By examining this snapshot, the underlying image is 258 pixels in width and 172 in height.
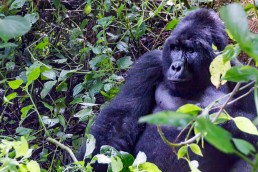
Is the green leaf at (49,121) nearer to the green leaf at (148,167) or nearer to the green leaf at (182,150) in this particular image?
the green leaf at (148,167)

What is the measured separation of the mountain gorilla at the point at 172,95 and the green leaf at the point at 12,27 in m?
1.76

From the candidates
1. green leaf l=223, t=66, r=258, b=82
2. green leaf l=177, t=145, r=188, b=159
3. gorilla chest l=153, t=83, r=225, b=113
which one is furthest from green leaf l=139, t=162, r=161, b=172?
gorilla chest l=153, t=83, r=225, b=113

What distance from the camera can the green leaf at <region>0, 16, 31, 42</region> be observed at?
818mm

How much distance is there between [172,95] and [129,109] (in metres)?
0.25

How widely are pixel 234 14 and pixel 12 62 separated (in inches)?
108

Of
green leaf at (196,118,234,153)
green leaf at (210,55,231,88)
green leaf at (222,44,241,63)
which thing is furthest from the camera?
green leaf at (210,55,231,88)

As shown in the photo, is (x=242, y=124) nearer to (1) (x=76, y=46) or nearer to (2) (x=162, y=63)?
(2) (x=162, y=63)

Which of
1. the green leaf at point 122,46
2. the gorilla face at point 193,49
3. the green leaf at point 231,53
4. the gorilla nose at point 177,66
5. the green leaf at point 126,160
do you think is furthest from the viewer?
the green leaf at point 122,46

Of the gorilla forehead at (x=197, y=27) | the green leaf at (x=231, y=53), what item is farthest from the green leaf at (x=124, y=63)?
the green leaf at (x=231, y=53)

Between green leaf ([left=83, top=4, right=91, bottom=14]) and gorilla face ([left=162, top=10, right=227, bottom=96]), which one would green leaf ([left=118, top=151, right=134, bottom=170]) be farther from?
green leaf ([left=83, top=4, right=91, bottom=14])

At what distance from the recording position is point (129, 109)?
294cm

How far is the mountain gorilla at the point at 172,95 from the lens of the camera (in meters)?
2.74

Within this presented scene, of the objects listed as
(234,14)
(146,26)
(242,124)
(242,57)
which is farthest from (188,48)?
(234,14)

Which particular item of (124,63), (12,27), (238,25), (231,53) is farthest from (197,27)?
(238,25)
